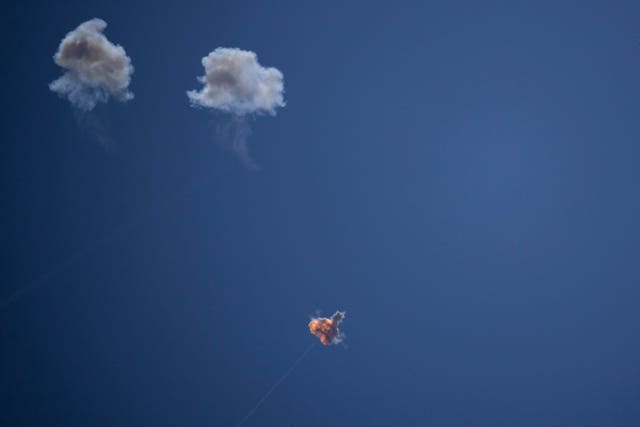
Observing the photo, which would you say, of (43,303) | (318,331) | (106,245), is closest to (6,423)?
(43,303)

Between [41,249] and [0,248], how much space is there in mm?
5055

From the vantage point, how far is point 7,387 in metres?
66.1

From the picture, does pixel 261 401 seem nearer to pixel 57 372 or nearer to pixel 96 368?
pixel 96 368

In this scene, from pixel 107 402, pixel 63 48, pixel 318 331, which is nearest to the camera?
pixel 63 48

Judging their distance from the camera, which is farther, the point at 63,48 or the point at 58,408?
the point at 58,408

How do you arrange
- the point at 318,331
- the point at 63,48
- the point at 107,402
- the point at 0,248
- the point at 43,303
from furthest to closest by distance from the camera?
the point at 107,402
the point at 43,303
the point at 0,248
the point at 318,331
the point at 63,48

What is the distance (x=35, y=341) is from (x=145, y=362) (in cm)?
1644

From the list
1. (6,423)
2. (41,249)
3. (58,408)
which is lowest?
(6,423)

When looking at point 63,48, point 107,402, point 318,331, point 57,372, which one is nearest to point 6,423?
point 57,372

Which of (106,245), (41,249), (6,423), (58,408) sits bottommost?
(6,423)

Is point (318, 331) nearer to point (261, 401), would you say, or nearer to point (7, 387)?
point (261, 401)

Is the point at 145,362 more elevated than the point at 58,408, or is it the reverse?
the point at 145,362

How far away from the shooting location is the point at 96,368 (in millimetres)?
68750

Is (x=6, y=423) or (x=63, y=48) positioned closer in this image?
(x=63, y=48)
